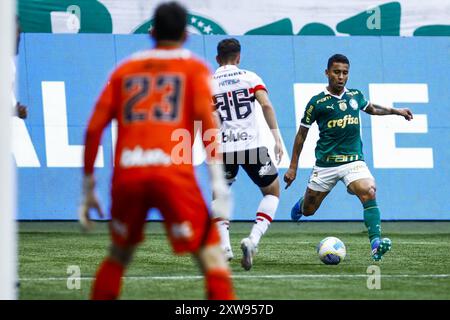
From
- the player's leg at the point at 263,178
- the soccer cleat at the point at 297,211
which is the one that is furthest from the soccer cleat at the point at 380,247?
the soccer cleat at the point at 297,211

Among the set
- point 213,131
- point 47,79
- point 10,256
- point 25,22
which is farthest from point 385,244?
point 25,22

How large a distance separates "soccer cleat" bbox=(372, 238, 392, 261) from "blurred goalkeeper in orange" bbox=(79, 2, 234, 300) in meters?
5.02

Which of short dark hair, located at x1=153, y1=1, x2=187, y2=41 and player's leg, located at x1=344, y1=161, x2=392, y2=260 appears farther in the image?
player's leg, located at x1=344, y1=161, x2=392, y2=260

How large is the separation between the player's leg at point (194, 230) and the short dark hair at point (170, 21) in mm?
898

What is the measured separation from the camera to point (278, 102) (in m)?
17.1

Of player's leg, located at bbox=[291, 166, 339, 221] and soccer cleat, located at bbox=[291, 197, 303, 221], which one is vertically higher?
player's leg, located at bbox=[291, 166, 339, 221]

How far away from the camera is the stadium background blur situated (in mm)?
16344

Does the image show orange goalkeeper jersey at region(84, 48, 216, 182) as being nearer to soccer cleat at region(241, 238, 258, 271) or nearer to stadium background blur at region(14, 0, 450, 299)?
soccer cleat at region(241, 238, 258, 271)

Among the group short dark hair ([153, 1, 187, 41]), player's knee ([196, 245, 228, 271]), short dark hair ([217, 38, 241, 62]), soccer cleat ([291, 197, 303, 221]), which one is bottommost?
soccer cleat ([291, 197, 303, 221])

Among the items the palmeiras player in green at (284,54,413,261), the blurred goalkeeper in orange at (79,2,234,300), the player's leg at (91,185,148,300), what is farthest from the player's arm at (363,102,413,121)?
the player's leg at (91,185,148,300)

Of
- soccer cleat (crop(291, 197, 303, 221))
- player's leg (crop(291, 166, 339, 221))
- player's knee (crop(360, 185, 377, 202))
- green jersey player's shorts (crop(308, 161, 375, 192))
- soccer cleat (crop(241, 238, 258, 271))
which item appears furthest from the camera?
soccer cleat (crop(291, 197, 303, 221))

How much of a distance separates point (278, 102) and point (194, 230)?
36.2ft

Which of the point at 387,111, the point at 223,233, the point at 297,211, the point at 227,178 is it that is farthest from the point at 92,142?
the point at 297,211

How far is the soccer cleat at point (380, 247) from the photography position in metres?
11.1
